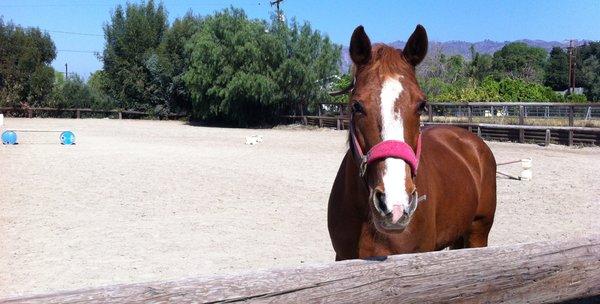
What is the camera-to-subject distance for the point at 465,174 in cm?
416

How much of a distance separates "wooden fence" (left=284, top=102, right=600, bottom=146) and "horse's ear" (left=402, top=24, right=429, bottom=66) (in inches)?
591

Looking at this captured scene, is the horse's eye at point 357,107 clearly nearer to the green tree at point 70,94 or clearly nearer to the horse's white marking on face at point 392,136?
the horse's white marking on face at point 392,136

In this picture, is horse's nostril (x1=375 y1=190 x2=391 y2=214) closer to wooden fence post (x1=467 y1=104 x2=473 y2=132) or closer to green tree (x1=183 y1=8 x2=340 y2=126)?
wooden fence post (x1=467 y1=104 x2=473 y2=132)

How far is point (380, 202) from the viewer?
215 centimetres

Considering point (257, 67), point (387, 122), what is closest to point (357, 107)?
point (387, 122)

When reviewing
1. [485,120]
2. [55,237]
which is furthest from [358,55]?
[485,120]

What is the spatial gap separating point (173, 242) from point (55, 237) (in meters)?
1.49

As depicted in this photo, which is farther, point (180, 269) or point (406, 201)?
point (180, 269)

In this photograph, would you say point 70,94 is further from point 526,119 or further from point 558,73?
point 558,73

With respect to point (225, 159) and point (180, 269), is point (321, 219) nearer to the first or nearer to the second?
point (180, 269)

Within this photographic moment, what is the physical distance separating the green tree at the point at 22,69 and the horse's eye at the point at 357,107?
148ft

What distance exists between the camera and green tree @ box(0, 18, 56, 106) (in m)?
42.7

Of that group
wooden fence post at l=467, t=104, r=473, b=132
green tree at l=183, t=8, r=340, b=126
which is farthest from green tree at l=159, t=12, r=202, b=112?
wooden fence post at l=467, t=104, r=473, b=132

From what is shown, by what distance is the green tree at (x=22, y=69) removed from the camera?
42656mm
